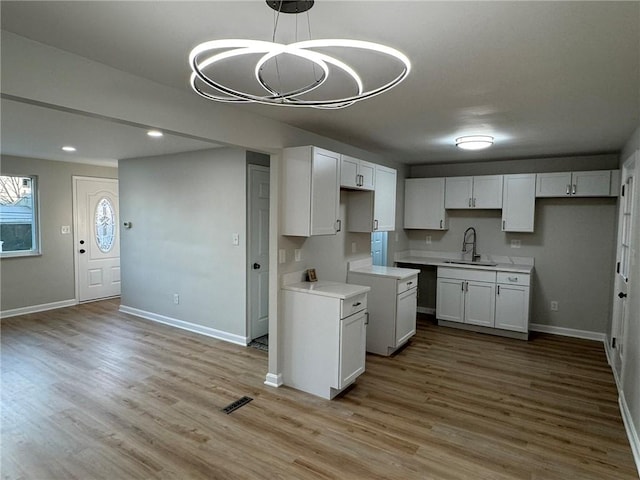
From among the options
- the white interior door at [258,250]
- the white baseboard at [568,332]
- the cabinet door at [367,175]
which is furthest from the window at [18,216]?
the white baseboard at [568,332]

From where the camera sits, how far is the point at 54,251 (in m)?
6.10

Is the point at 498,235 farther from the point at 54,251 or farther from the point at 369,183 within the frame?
the point at 54,251

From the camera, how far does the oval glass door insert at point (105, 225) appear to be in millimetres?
6734

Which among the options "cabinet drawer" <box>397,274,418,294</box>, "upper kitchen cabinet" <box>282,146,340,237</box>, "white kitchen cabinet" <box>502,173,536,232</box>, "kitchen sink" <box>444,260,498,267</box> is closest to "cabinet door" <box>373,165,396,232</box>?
"cabinet drawer" <box>397,274,418,294</box>

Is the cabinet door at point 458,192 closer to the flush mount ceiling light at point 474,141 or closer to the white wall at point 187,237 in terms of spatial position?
the flush mount ceiling light at point 474,141

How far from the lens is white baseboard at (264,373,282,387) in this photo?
347 cm

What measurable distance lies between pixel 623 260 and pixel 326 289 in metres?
3.04

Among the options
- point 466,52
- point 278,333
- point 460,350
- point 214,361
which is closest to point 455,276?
point 460,350

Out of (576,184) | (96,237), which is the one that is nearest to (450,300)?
(576,184)

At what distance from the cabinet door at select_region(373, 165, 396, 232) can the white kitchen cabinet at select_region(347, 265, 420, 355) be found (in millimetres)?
592

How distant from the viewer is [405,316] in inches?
174

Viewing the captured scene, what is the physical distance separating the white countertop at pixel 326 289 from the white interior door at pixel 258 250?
1.11m

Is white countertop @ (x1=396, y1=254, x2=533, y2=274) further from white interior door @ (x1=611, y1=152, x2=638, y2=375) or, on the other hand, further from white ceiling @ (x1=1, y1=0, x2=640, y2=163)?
white ceiling @ (x1=1, y1=0, x2=640, y2=163)

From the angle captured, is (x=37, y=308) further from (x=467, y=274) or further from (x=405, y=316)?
(x=467, y=274)
